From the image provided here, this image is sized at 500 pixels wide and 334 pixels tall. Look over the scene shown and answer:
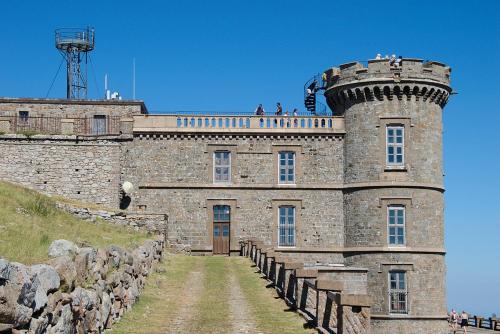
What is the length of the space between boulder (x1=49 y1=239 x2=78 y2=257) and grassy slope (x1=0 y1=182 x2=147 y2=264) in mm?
142

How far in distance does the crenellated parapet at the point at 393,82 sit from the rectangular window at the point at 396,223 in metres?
5.71

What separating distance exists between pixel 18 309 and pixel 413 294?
31455 mm

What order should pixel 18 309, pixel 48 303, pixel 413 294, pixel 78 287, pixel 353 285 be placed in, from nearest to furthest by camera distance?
pixel 18 309 → pixel 48 303 → pixel 78 287 → pixel 353 285 → pixel 413 294

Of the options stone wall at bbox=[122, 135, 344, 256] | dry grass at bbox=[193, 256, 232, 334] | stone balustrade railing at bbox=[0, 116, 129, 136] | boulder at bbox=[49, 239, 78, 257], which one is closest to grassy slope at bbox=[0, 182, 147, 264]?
boulder at bbox=[49, 239, 78, 257]

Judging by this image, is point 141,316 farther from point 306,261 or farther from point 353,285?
point 306,261

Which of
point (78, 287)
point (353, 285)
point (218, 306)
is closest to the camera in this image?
point (78, 287)

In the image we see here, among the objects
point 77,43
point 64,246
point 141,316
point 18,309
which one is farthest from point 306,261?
point 18,309

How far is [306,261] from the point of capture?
40.0 m

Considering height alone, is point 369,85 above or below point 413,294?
above

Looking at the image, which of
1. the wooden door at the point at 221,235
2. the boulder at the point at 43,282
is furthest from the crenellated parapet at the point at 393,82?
the boulder at the point at 43,282

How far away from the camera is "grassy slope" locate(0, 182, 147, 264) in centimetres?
1283

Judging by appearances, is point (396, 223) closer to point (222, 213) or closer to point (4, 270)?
point (222, 213)

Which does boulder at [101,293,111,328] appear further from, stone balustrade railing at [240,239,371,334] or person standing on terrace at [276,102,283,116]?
person standing on terrace at [276,102,283,116]

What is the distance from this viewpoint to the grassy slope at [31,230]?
1283cm
